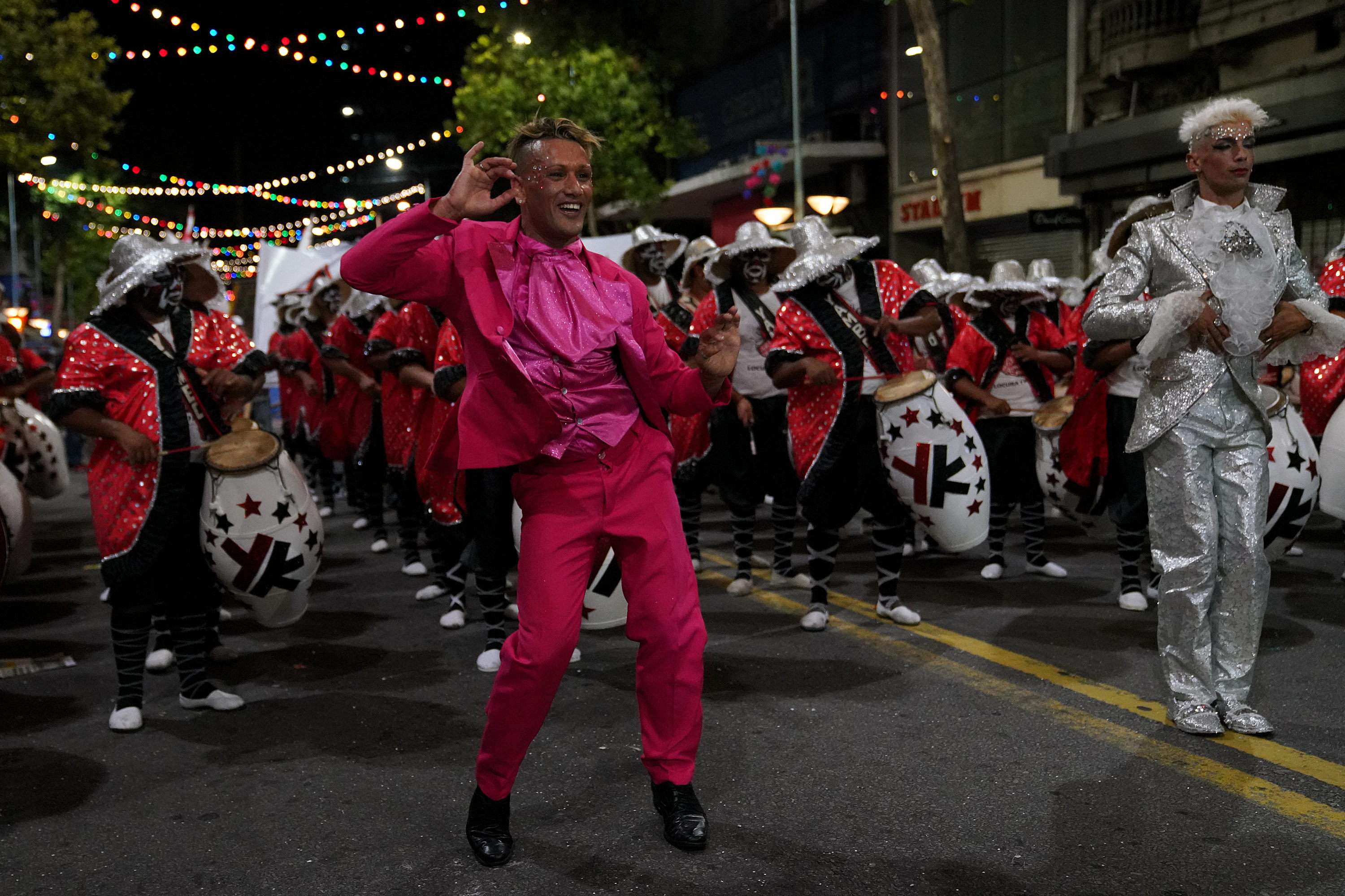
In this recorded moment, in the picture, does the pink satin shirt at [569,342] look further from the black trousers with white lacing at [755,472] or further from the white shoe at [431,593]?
the white shoe at [431,593]

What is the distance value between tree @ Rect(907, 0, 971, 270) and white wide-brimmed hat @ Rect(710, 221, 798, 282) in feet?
27.9

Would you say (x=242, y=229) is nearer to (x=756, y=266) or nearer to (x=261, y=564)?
(x=756, y=266)

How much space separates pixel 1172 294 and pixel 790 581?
416 centimetres

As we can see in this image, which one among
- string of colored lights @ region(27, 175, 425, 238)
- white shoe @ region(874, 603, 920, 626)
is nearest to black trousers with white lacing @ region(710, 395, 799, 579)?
white shoe @ region(874, 603, 920, 626)

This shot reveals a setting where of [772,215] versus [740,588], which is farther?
[772,215]

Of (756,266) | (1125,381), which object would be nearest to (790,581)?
(756,266)

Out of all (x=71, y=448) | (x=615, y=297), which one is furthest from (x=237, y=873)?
(x=71, y=448)

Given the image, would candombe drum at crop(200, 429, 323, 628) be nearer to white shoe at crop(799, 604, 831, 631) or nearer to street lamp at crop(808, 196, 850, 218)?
white shoe at crop(799, 604, 831, 631)

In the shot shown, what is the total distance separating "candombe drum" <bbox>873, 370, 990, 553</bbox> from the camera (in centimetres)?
638

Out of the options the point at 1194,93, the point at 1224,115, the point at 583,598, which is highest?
the point at 1194,93

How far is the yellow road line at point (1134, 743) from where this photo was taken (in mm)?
3971

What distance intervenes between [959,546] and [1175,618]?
1678mm

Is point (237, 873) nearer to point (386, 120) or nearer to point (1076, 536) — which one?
point (1076, 536)

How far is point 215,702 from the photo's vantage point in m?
5.80
